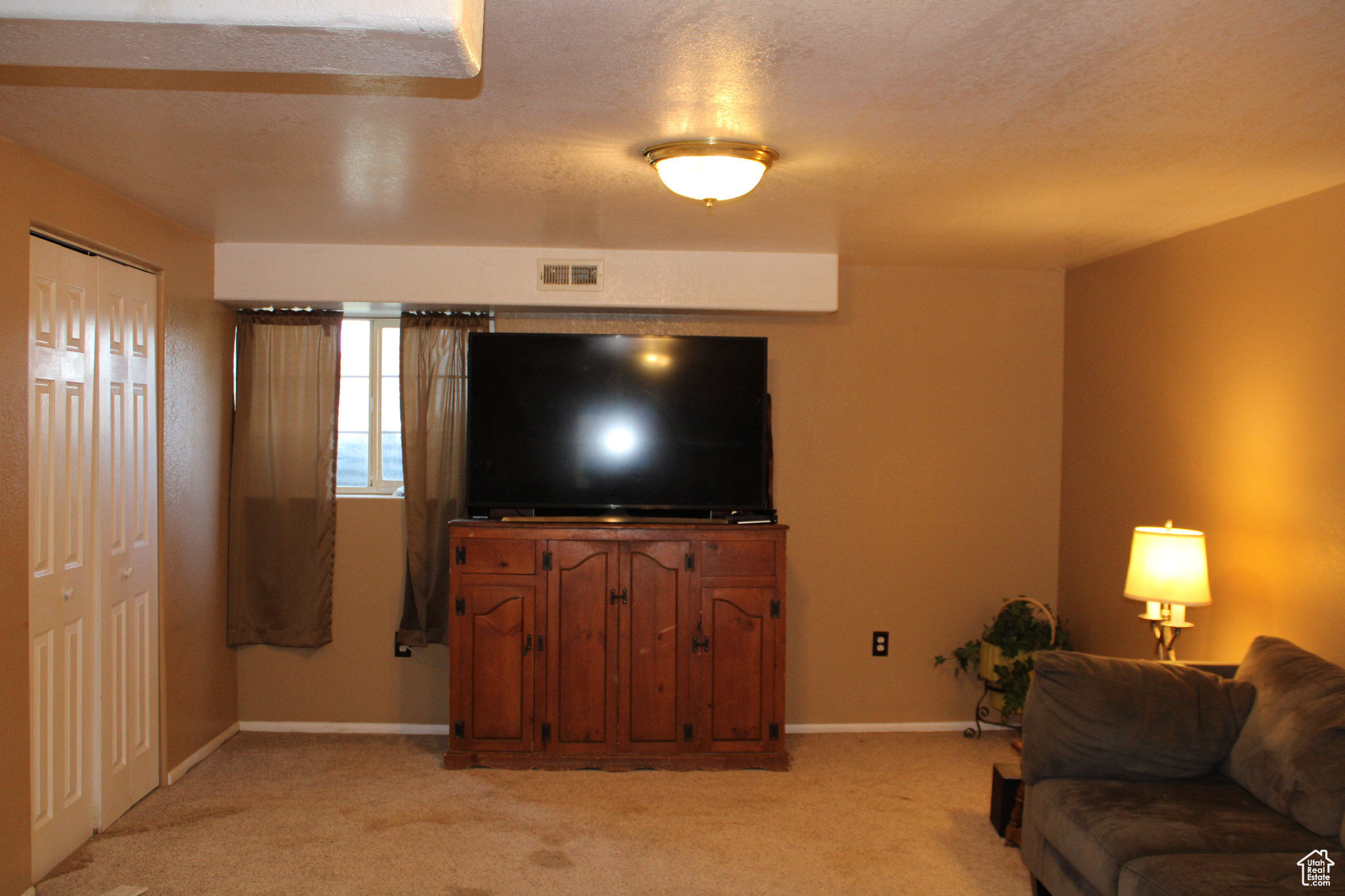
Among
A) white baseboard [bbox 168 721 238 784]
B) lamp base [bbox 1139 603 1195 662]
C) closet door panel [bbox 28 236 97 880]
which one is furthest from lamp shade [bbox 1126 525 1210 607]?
white baseboard [bbox 168 721 238 784]

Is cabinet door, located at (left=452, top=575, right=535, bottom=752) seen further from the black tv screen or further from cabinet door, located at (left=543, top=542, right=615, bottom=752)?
the black tv screen

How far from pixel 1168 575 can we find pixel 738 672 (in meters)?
1.77

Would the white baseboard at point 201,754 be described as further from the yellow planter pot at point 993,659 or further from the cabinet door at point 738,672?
the yellow planter pot at point 993,659

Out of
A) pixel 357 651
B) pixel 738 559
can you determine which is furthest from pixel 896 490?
pixel 357 651

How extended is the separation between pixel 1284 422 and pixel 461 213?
3.12m

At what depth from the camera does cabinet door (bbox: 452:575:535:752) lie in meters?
4.10

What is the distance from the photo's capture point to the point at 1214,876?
2197 mm

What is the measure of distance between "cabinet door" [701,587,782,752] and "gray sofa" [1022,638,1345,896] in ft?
4.34

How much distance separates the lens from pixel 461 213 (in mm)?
3641

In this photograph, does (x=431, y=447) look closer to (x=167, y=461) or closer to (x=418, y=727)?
(x=167, y=461)

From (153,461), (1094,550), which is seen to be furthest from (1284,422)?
(153,461)

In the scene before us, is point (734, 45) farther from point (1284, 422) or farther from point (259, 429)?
point (259, 429)

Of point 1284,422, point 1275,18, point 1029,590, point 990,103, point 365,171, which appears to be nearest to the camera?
point 1275,18

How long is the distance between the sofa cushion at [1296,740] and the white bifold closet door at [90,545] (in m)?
3.73
